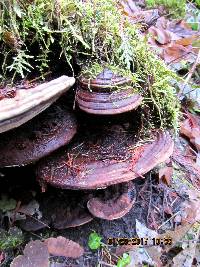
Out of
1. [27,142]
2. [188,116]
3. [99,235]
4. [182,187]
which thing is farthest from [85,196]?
[188,116]

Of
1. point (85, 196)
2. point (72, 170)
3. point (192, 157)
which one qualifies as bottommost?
point (192, 157)

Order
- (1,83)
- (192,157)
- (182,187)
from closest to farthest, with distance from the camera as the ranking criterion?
(1,83) → (182,187) → (192,157)

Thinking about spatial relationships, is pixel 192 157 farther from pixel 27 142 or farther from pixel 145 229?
pixel 27 142

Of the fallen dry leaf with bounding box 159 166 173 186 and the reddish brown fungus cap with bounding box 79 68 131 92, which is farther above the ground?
the reddish brown fungus cap with bounding box 79 68 131 92

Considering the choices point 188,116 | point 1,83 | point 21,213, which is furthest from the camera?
point 188,116

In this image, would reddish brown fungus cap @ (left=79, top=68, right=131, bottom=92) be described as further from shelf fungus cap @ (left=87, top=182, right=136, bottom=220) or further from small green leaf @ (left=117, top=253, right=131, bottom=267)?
small green leaf @ (left=117, top=253, right=131, bottom=267)

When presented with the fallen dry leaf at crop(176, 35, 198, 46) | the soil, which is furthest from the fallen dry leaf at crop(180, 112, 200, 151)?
the fallen dry leaf at crop(176, 35, 198, 46)
